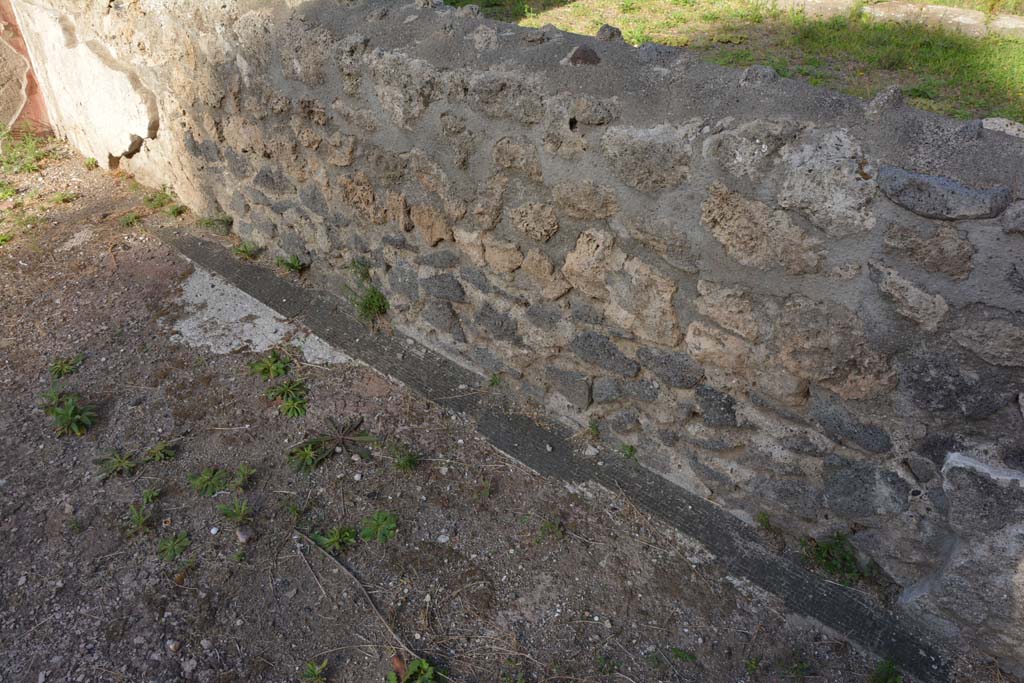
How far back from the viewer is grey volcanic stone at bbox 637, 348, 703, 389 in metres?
2.15

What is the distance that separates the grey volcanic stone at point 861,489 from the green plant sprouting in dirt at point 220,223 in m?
2.88

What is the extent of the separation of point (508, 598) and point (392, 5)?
2072mm

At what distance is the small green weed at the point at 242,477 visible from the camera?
7.70 feet

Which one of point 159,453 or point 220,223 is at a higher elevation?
point 220,223

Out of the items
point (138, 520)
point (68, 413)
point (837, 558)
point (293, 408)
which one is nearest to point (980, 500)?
point (837, 558)

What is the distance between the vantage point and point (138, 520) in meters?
2.21

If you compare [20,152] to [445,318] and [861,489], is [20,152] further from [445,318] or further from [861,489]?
[861,489]

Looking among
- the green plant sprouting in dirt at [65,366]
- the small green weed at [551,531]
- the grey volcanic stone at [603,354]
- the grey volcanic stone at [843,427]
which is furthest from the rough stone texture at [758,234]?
the green plant sprouting in dirt at [65,366]

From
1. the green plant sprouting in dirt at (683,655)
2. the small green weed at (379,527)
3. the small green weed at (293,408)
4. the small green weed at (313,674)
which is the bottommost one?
the green plant sprouting in dirt at (683,655)

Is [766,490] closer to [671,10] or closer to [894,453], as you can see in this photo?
[894,453]

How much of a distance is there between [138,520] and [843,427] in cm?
203

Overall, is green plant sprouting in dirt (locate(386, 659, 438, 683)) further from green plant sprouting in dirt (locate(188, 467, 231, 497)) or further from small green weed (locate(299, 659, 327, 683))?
green plant sprouting in dirt (locate(188, 467, 231, 497))

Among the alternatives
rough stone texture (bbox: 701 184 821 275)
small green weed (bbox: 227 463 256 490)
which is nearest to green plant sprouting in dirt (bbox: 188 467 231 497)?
small green weed (bbox: 227 463 256 490)

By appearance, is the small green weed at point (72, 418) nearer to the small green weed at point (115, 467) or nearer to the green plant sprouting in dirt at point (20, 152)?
the small green weed at point (115, 467)
